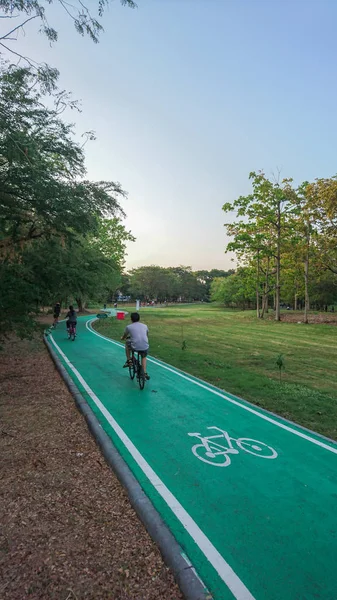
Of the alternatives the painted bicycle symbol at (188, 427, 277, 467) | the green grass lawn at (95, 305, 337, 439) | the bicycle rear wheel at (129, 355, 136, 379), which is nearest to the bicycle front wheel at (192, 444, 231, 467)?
the painted bicycle symbol at (188, 427, 277, 467)

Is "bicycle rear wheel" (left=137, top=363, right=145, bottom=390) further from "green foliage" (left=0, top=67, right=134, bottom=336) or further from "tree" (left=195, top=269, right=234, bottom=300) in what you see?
"tree" (left=195, top=269, right=234, bottom=300)

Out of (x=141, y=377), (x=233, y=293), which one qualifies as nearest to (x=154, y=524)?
(x=141, y=377)

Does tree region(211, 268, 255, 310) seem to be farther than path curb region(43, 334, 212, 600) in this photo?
Yes

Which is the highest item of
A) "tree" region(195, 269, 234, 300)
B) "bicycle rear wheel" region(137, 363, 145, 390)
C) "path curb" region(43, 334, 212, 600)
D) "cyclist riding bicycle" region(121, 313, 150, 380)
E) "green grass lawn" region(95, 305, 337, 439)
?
"tree" region(195, 269, 234, 300)

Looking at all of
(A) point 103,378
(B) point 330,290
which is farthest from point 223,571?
(B) point 330,290

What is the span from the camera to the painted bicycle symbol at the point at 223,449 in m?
4.85

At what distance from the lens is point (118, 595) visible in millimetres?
2613

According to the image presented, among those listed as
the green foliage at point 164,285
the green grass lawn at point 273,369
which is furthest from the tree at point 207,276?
the green grass lawn at point 273,369

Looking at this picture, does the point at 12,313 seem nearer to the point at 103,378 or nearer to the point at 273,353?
the point at 103,378

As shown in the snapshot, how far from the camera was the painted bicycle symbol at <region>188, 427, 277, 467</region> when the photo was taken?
4.85 m

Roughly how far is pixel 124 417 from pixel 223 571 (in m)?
3.80

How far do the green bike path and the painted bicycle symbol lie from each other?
18mm

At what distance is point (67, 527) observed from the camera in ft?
11.1

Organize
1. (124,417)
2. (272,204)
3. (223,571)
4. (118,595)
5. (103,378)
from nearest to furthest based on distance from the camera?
(118,595) → (223,571) → (124,417) → (103,378) → (272,204)
